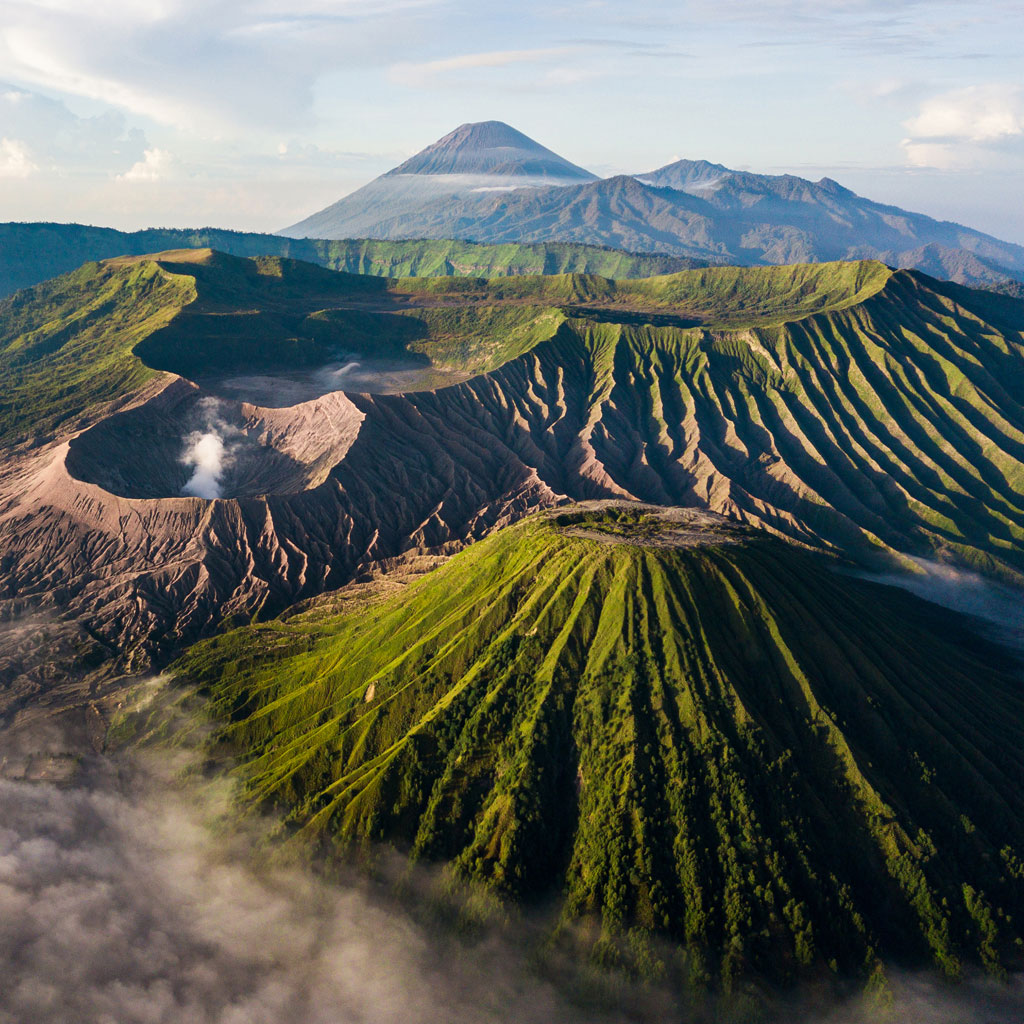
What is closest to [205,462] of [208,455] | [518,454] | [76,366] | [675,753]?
[208,455]

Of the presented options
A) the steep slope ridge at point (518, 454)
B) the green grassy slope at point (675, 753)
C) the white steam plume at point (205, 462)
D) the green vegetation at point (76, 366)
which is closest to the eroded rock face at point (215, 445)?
the white steam plume at point (205, 462)

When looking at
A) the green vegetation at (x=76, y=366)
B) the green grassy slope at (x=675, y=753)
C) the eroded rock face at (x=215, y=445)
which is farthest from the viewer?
the green vegetation at (x=76, y=366)

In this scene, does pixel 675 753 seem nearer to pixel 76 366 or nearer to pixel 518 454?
pixel 518 454

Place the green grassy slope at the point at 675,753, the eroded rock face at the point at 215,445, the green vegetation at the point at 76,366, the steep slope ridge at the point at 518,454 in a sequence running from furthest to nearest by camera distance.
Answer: the green vegetation at the point at 76,366 < the eroded rock face at the point at 215,445 < the steep slope ridge at the point at 518,454 < the green grassy slope at the point at 675,753

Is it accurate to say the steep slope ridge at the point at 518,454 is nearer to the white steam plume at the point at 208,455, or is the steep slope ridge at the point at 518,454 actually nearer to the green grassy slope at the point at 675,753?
the white steam plume at the point at 208,455

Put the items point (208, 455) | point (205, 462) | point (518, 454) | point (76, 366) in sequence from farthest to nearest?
point (76, 366)
point (518, 454)
point (208, 455)
point (205, 462)

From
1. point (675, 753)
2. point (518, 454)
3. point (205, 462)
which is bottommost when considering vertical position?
point (675, 753)

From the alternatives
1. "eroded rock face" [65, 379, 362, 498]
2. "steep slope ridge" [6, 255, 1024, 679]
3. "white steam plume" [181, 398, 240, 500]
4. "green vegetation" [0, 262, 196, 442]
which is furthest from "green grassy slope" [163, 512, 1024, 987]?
"green vegetation" [0, 262, 196, 442]
